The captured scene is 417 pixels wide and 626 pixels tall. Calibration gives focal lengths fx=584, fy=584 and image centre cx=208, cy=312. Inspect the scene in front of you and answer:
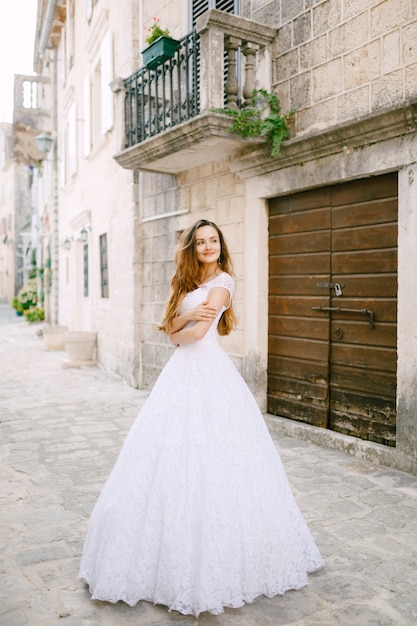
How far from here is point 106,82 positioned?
1057 centimetres

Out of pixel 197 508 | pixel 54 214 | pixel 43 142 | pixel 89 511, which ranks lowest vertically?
pixel 89 511

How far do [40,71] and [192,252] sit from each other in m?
21.1

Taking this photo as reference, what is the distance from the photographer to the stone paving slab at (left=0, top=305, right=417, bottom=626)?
102 inches

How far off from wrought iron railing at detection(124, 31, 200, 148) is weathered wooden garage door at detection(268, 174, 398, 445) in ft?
5.52

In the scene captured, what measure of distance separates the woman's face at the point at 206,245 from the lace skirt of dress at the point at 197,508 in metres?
0.44

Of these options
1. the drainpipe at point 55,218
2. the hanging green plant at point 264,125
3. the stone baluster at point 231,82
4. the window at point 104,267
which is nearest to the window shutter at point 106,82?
the window at point 104,267

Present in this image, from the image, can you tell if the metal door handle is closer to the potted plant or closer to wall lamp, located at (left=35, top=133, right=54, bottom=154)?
the potted plant

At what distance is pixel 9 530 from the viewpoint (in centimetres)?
359

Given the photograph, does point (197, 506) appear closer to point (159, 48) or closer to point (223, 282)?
point (223, 282)

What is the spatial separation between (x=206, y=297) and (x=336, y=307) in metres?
2.99

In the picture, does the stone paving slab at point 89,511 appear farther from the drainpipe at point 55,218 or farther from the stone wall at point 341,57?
the drainpipe at point 55,218

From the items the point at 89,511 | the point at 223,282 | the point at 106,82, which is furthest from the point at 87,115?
the point at 223,282

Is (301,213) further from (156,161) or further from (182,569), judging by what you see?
(182,569)

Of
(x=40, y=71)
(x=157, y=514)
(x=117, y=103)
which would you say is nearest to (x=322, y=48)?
(x=117, y=103)
